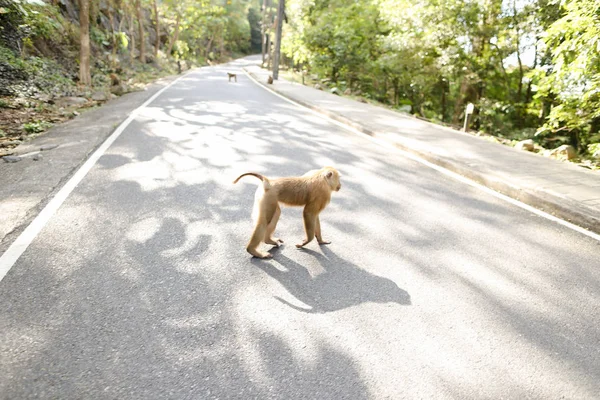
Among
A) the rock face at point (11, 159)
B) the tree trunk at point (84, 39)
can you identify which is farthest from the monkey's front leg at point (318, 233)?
the tree trunk at point (84, 39)

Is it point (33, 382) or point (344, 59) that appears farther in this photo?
point (344, 59)

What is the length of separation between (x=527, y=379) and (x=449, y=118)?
2162cm

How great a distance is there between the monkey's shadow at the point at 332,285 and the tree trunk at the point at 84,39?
1402 centimetres

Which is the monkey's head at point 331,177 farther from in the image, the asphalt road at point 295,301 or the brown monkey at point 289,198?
the asphalt road at point 295,301

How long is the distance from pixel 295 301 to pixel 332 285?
15.1 inches

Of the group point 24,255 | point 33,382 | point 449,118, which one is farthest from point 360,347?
point 449,118

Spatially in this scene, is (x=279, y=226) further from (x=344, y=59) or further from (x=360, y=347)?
(x=344, y=59)

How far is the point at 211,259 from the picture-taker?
3.35 metres

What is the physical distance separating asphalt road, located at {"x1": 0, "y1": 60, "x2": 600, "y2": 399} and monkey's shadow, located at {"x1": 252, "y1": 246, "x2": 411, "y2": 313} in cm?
2

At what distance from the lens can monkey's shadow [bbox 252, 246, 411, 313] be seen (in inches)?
114

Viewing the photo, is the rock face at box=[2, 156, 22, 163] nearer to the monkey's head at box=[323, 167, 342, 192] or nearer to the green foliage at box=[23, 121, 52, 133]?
the green foliage at box=[23, 121, 52, 133]

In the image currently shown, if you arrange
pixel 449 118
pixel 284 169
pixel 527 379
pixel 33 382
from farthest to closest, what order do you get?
1. pixel 449 118
2. pixel 284 169
3. pixel 527 379
4. pixel 33 382

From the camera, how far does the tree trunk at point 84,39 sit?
1323 cm

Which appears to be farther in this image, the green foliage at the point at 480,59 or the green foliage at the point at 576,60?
the green foliage at the point at 480,59
